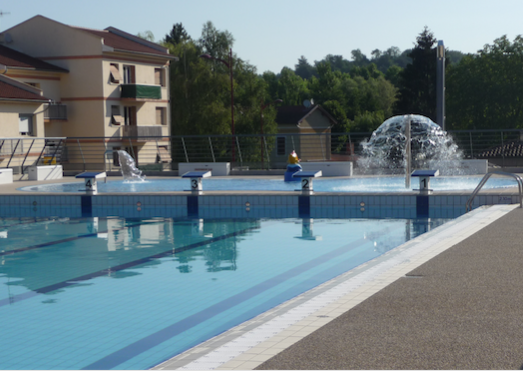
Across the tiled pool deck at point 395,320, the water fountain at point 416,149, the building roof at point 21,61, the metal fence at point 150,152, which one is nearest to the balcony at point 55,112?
the metal fence at point 150,152

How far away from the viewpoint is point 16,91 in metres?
34.2

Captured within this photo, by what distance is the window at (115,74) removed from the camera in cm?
4253

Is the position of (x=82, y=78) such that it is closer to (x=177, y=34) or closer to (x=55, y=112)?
(x=55, y=112)

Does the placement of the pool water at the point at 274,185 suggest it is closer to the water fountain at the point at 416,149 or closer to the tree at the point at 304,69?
the water fountain at the point at 416,149

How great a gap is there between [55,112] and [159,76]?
8.52 metres

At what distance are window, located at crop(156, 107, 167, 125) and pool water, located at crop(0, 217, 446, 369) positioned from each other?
33579 millimetres

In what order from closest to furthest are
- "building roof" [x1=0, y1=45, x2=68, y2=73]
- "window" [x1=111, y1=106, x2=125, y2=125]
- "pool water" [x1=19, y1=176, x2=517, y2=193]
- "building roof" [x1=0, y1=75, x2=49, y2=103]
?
"pool water" [x1=19, y1=176, x2=517, y2=193] → "building roof" [x1=0, y1=75, x2=49, y2=103] → "building roof" [x1=0, y1=45, x2=68, y2=73] → "window" [x1=111, y1=106, x2=125, y2=125]

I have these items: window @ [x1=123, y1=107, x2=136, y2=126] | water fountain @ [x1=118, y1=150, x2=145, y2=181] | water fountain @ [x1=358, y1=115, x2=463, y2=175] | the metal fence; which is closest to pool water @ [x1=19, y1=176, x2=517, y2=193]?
water fountain @ [x1=118, y1=150, x2=145, y2=181]

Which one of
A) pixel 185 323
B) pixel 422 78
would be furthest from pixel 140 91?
pixel 185 323

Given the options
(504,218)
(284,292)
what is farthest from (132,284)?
(504,218)

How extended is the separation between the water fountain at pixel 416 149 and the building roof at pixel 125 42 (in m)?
22.8

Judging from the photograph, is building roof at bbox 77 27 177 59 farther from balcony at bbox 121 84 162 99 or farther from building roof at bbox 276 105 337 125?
building roof at bbox 276 105 337 125

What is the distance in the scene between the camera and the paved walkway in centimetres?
379

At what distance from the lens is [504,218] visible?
394 inches
